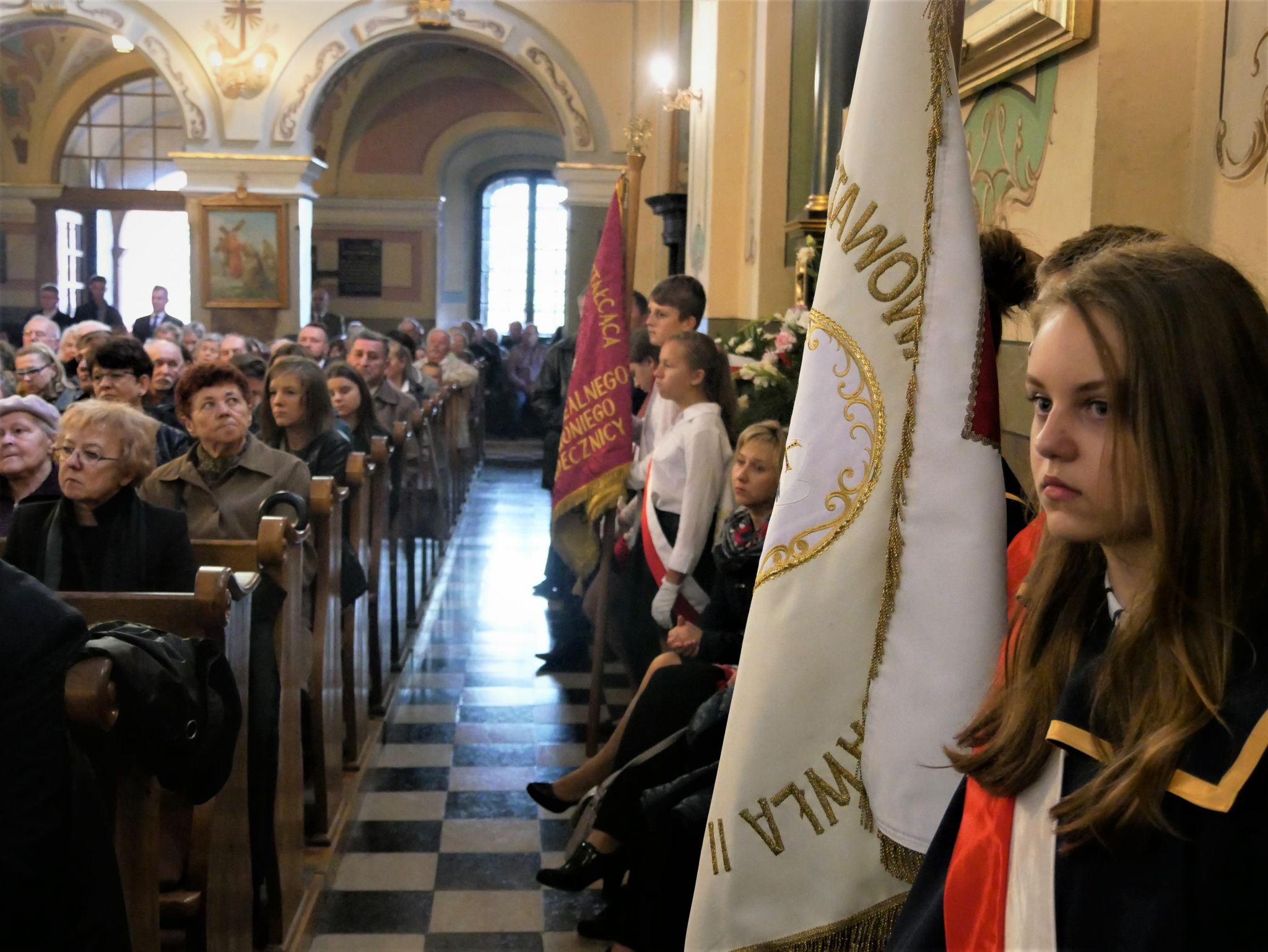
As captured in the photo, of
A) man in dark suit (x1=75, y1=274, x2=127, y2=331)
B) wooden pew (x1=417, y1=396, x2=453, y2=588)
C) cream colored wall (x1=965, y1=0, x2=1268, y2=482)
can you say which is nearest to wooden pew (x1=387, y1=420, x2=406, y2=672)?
wooden pew (x1=417, y1=396, x2=453, y2=588)

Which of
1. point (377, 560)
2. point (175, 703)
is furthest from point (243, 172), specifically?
point (175, 703)

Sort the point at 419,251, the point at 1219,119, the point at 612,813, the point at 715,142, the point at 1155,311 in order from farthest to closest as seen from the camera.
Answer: the point at 419,251, the point at 715,142, the point at 612,813, the point at 1219,119, the point at 1155,311

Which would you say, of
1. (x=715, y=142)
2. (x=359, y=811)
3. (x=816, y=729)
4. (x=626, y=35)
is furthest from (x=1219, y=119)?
(x=626, y=35)

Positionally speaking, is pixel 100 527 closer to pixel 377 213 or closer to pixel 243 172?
pixel 243 172

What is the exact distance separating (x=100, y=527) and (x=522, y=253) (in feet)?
54.0

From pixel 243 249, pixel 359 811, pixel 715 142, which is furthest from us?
pixel 243 249

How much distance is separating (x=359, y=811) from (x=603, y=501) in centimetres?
129

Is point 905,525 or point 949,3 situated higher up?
point 949,3

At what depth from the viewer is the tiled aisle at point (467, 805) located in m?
3.19

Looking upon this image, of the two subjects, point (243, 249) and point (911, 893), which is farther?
point (243, 249)

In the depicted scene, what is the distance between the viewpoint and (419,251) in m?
16.7

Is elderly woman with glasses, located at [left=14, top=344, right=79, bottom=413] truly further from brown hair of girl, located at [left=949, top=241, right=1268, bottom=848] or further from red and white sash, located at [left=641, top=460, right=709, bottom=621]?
brown hair of girl, located at [left=949, top=241, right=1268, bottom=848]

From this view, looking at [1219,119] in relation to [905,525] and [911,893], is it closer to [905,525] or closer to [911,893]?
[905,525]

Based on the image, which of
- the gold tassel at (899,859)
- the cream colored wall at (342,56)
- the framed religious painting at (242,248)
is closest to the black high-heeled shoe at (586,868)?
the gold tassel at (899,859)
